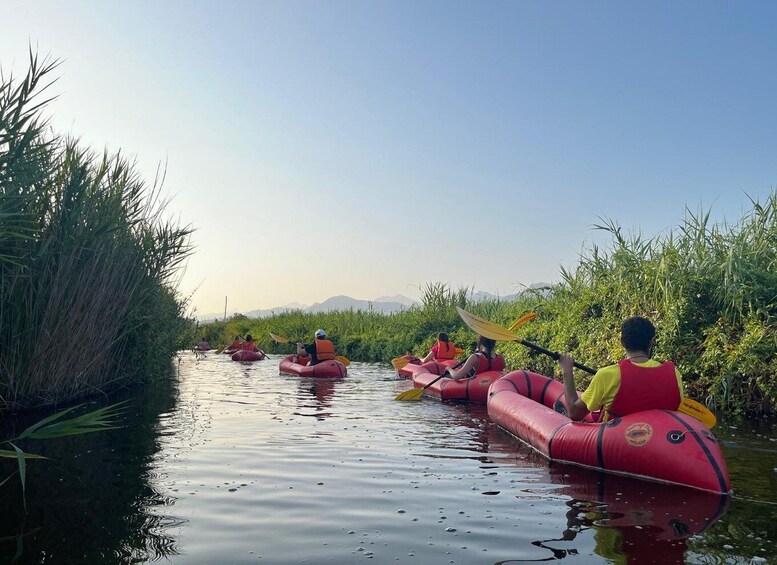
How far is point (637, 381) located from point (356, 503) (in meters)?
2.49

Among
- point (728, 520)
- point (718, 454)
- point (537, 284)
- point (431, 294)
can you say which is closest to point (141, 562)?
point (728, 520)

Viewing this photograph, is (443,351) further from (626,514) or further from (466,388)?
(626,514)

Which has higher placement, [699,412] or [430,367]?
[430,367]

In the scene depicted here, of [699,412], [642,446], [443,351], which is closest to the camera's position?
[642,446]

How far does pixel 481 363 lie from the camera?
34.9 ft

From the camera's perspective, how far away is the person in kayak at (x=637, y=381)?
17.7ft

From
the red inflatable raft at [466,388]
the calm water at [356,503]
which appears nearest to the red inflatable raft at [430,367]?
the red inflatable raft at [466,388]

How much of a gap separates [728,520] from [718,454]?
88cm

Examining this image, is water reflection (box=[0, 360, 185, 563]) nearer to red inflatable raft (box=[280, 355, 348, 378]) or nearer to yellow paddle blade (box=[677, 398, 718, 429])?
yellow paddle blade (box=[677, 398, 718, 429])

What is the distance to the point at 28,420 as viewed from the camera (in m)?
7.88

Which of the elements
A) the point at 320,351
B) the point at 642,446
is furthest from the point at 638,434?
the point at 320,351

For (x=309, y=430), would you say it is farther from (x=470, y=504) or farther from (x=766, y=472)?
(x=766, y=472)

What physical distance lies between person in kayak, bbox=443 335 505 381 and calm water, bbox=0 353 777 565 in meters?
2.65

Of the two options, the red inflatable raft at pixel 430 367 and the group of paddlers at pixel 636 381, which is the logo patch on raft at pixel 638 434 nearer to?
the group of paddlers at pixel 636 381
